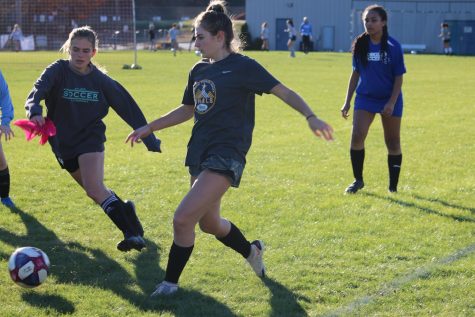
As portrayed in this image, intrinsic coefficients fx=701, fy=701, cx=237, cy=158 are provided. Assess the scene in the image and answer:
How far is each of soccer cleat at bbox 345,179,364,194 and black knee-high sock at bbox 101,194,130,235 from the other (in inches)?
120

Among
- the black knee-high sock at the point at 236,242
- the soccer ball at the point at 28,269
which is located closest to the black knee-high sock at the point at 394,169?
the black knee-high sock at the point at 236,242

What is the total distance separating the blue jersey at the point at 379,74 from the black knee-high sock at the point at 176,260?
144 inches

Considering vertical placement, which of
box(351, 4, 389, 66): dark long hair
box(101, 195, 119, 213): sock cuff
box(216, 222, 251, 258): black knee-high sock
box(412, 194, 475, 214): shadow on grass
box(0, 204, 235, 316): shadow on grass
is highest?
box(351, 4, 389, 66): dark long hair

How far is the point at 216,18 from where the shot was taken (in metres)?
4.55

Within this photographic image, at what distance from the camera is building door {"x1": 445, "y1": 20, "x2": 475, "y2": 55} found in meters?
44.7

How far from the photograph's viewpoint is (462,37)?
4481 cm

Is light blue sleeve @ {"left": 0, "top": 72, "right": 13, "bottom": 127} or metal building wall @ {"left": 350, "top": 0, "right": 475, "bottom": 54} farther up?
metal building wall @ {"left": 350, "top": 0, "right": 475, "bottom": 54}

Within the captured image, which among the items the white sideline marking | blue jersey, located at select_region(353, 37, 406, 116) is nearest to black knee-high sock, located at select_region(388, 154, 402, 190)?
blue jersey, located at select_region(353, 37, 406, 116)

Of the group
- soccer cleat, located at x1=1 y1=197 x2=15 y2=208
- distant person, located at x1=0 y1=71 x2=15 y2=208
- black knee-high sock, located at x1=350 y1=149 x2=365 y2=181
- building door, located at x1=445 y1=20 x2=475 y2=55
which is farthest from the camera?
building door, located at x1=445 y1=20 x2=475 y2=55

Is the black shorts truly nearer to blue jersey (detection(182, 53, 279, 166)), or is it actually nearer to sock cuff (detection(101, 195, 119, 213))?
blue jersey (detection(182, 53, 279, 166))

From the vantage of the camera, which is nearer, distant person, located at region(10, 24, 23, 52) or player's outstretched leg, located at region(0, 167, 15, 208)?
player's outstretched leg, located at region(0, 167, 15, 208)

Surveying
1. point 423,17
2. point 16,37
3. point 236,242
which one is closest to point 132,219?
point 236,242

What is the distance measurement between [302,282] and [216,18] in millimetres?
1899

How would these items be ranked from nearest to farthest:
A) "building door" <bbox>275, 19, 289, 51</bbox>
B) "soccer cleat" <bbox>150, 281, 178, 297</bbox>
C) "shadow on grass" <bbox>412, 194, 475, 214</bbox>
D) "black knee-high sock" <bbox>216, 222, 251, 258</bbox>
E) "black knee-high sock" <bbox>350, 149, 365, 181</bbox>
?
1. "soccer cleat" <bbox>150, 281, 178, 297</bbox>
2. "black knee-high sock" <bbox>216, 222, 251, 258</bbox>
3. "shadow on grass" <bbox>412, 194, 475, 214</bbox>
4. "black knee-high sock" <bbox>350, 149, 365, 181</bbox>
5. "building door" <bbox>275, 19, 289, 51</bbox>
